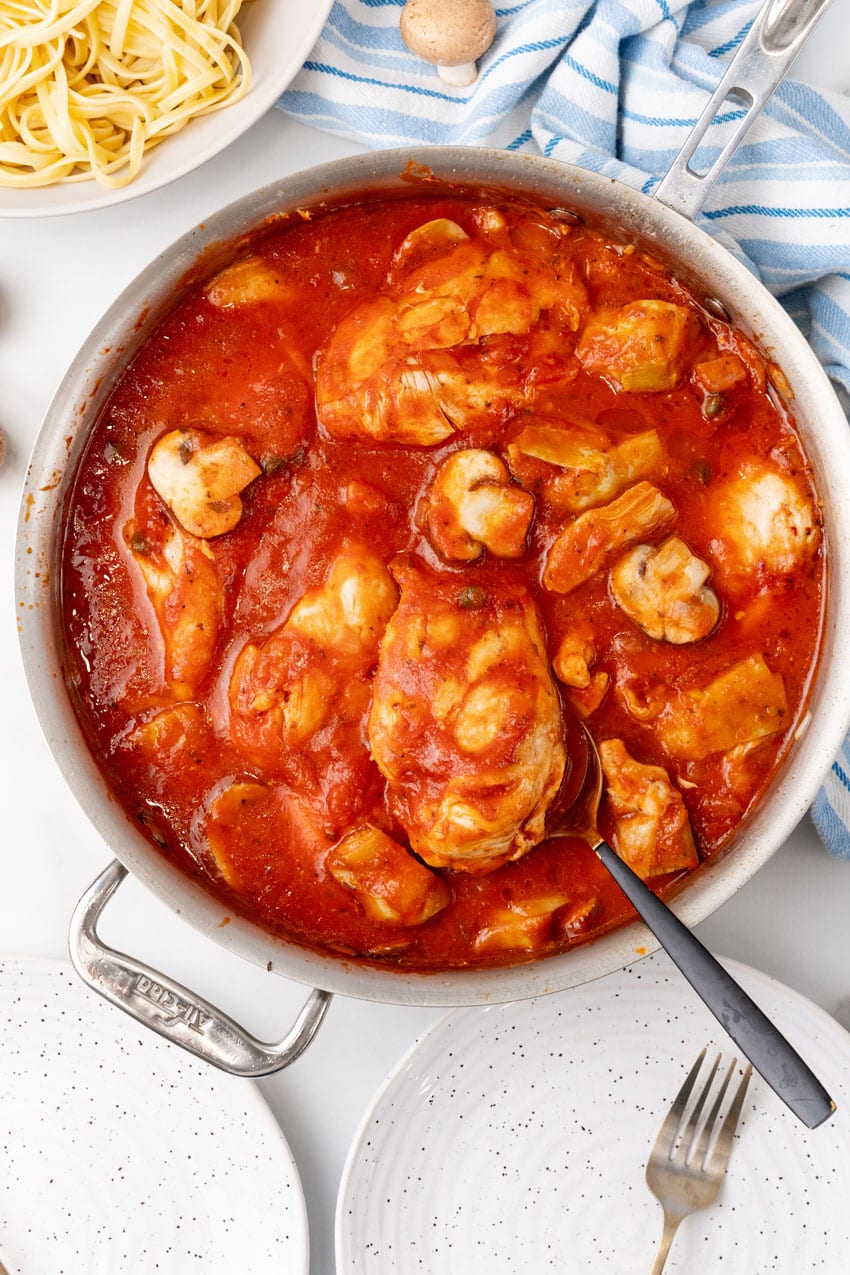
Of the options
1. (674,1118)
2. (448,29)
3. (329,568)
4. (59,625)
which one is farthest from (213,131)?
(674,1118)

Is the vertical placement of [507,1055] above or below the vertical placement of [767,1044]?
below

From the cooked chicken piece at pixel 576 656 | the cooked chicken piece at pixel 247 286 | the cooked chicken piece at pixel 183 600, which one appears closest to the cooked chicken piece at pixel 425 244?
the cooked chicken piece at pixel 247 286

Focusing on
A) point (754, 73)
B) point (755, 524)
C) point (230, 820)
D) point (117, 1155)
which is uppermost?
point (754, 73)

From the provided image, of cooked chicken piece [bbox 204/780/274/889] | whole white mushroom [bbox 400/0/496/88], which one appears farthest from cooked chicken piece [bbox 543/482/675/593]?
whole white mushroom [bbox 400/0/496/88]

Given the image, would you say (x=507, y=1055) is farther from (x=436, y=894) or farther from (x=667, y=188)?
(x=667, y=188)

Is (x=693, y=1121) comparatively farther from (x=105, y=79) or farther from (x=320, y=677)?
(x=105, y=79)

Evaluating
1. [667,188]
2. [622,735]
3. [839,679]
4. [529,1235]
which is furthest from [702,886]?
[667,188]

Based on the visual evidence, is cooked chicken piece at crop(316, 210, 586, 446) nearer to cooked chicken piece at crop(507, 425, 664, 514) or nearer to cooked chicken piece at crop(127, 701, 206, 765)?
cooked chicken piece at crop(507, 425, 664, 514)
